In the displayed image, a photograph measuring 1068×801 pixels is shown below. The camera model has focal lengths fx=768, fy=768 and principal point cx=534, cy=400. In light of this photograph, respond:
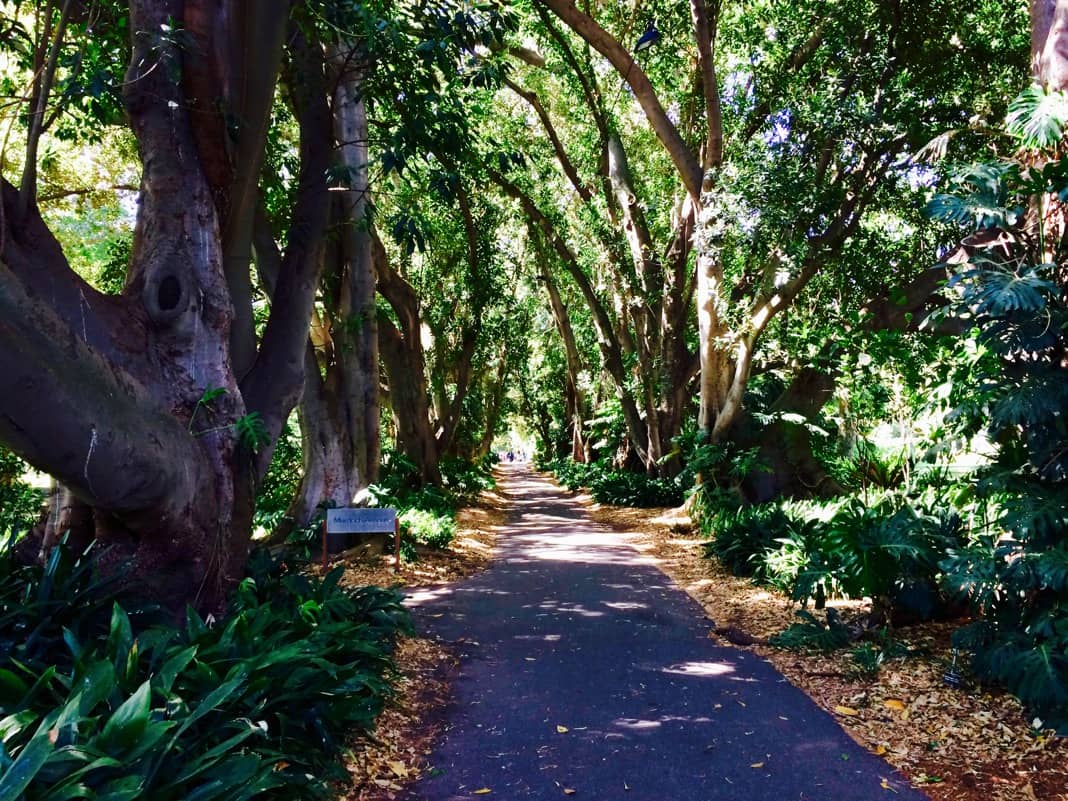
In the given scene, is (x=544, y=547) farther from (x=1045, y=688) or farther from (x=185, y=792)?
(x=185, y=792)

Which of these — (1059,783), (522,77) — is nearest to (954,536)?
(1059,783)

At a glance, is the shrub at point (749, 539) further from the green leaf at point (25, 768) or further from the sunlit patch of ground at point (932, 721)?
the green leaf at point (25, 768)

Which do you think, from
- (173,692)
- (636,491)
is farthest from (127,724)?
(636,491)

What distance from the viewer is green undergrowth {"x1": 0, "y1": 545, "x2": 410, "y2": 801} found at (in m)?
2.76

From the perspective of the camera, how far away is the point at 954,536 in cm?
623

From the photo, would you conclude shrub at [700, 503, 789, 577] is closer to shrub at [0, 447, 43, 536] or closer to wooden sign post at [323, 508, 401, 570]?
wooden sign post at [323, 508, 401, 570]

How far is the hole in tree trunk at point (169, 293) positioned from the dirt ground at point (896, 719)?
3040 millimetres

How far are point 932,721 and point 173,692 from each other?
435cm

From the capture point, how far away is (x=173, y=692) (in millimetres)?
3535

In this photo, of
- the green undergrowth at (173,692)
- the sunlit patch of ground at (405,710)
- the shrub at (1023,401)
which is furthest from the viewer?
the shrub at (1023,401)

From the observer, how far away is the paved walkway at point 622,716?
3.96 metres

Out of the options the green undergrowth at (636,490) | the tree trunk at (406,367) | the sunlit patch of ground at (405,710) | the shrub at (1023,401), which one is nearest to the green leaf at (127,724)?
the sunlit patch of ground at (405,710)

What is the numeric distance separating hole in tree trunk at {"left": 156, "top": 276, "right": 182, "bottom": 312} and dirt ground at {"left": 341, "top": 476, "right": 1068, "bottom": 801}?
304 cm

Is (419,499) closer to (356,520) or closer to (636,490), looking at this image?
(636,490)
